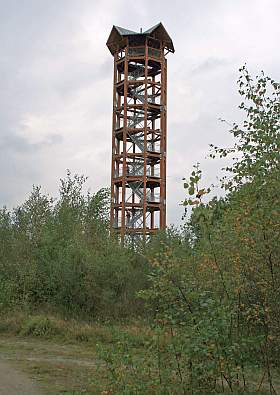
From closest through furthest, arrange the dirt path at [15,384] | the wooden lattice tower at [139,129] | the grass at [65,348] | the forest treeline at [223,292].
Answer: the forest treeline at [223,292] < the grass at [65,348] < the dirt path at [15,384] < the wooden lattice tower at [139,129]

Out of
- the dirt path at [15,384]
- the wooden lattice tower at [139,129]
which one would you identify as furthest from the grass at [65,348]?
the wooden lattice tower at [139,129]

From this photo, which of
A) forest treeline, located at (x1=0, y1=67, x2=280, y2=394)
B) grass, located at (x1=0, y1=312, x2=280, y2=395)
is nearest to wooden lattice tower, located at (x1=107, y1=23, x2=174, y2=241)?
grass, located at (x1=0, y1=312, x2=280, y2=395)

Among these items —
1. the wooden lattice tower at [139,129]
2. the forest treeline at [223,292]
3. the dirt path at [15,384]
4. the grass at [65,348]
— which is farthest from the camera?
the wooden lattice tower at [139,129]

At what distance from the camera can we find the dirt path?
938 cm

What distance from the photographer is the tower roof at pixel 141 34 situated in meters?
35.2

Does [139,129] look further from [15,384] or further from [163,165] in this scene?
[15,384]

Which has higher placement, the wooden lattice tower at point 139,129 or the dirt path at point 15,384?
the wooden lattice tower at point 139,129

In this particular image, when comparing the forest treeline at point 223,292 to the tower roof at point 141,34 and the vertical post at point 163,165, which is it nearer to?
the vertical post at point 163,165

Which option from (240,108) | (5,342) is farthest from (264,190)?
(5,342)

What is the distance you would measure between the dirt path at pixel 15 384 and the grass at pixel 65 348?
250mm

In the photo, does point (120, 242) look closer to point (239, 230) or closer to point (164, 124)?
point (164, 124)

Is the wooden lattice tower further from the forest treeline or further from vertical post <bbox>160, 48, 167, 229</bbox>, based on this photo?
the forest treeline

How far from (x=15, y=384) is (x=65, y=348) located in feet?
19.1

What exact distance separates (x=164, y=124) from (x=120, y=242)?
13.0 meters
